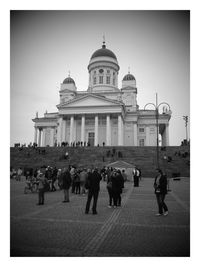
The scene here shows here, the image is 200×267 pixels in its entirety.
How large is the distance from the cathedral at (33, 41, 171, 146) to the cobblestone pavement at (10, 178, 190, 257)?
35144mm

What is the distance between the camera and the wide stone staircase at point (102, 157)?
106 ft

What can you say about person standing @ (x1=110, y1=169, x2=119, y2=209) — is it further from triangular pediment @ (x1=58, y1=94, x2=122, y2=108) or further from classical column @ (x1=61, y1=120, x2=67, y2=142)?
classical column @ (x1=61, y1=120, x2=67, y2=142)

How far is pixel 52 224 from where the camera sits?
7801mm

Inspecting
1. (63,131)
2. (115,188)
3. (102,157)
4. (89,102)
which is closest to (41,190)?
(115,188)

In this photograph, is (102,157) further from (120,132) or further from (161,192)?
(161,192)

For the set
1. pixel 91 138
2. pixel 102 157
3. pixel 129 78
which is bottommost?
pixel 102 157

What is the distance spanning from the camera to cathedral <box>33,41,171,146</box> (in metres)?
52.3

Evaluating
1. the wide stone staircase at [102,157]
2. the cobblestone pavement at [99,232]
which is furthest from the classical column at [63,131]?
the cobblestone pavement at [99,232]

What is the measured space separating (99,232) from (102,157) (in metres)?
29.7

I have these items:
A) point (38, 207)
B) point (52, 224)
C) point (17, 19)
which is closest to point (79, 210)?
point (38, 207)

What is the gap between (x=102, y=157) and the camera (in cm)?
3662

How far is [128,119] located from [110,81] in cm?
1361

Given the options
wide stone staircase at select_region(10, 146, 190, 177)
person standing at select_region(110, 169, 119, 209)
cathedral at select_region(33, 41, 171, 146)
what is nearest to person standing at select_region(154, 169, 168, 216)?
person standing at select_region(110, 169, 119, 209)

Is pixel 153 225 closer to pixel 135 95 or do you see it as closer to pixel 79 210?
pixel 79 210
